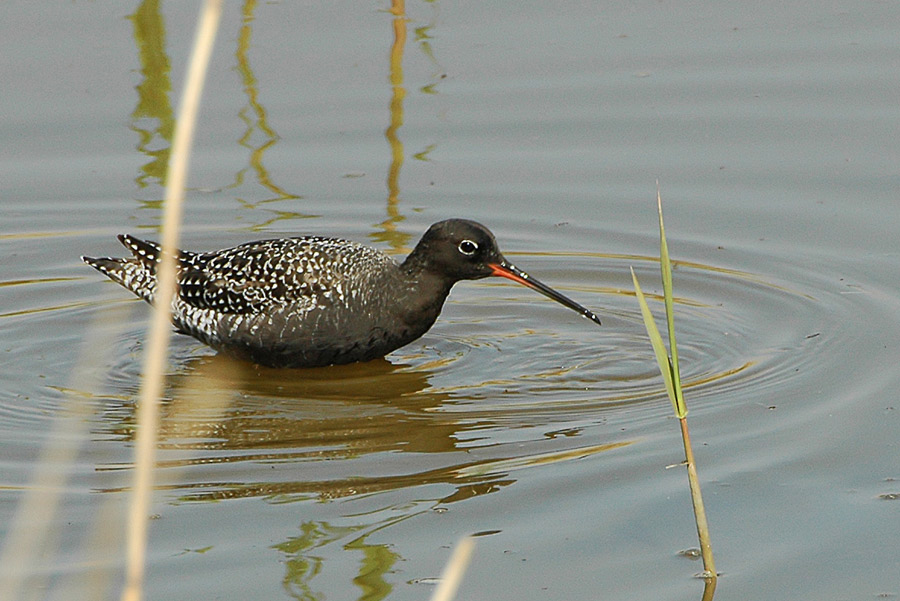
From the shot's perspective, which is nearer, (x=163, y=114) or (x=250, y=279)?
(x=250, y=279)

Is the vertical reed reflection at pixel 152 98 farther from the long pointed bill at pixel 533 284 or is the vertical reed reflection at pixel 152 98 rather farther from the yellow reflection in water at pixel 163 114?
the long pointed bill at pixel 533 284

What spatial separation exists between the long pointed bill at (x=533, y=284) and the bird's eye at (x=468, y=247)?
0.41 ft

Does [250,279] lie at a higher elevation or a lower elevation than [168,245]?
lower

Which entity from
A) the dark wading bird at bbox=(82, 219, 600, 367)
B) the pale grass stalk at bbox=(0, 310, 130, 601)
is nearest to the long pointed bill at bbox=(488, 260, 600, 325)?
the dark wading bird at bbox=(82, 219, 600, 367)

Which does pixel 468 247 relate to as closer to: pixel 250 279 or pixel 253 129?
pixel 250 279

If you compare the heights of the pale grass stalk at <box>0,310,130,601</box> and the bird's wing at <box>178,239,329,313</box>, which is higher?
the bird's wing at <box>178,239,329,313</box>

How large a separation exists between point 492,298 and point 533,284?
3.55 feet

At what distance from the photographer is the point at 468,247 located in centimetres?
824

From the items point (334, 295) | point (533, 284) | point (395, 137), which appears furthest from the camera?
point (395, 137)

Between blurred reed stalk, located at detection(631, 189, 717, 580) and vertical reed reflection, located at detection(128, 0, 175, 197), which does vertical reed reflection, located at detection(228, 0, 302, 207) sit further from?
blurred reed stalk, located at detection(631, 189, 717, 580)

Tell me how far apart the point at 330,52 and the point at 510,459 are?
6043mm

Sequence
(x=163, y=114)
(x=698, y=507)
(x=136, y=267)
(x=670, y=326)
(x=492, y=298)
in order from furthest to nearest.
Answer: (x=163, y=114), (x=492, y=298), (x=136, y=267), (x=698, y=507), (x=670, y=326)

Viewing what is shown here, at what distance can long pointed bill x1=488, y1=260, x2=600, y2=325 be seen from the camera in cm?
814

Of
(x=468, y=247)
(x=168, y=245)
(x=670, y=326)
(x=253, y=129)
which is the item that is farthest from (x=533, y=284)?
(x=168, y=245)
